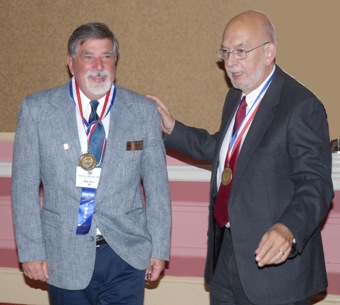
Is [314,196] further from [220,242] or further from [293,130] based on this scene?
[220,242]

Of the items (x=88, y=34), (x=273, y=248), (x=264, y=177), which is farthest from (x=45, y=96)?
(x=273, y=248)

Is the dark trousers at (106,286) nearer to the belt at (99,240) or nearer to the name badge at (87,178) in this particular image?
the belt at (99,240)

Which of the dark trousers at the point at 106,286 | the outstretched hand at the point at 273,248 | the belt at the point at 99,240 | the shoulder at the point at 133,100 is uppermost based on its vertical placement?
the shoulder at the point at 133,100

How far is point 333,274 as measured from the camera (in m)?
4.58

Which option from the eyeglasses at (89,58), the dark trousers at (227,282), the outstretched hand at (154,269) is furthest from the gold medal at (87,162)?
the dark trousers at (227,282)

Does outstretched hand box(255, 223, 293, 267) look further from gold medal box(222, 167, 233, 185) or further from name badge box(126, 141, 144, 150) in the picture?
name badge box(126, 141, 144, 150)

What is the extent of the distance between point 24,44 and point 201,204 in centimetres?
166

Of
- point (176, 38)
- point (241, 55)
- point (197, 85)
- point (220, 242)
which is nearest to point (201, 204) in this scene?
point (197, 85)

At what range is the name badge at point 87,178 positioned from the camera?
3.13 m

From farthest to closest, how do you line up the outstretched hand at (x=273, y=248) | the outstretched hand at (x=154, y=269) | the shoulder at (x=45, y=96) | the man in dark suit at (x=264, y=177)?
the outstretched hand at (x=154, y=269) → the shoulder at (x=45, y=96) → the man in dark suit at (x=264, y=177) → the outstretched hand at (x=273, y=248)

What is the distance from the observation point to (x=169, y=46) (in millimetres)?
4637

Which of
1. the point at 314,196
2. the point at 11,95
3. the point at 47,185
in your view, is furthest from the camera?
the point at 11,95

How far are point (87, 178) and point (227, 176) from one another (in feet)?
2.09

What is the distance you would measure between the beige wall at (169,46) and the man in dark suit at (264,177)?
1198 mm
